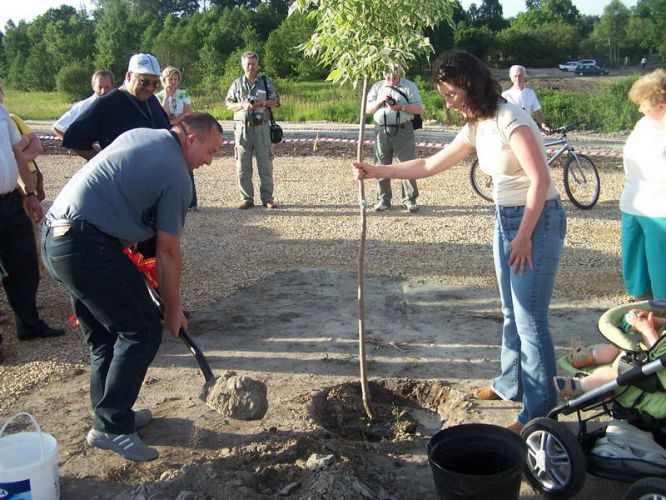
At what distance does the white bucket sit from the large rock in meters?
1.11

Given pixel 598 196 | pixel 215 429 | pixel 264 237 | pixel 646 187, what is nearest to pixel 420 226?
pixel 264 237

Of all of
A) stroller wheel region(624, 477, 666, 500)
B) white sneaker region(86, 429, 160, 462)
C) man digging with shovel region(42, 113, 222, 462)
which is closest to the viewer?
stroller wheel region(624, 477, 666, 500)

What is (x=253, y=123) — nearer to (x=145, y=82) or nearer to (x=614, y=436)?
(x=145, y=82)

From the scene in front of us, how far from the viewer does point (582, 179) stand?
34.8 feet

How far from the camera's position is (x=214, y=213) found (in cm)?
1077

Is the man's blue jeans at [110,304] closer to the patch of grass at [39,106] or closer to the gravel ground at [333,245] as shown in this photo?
the gravel ground at [333,245]

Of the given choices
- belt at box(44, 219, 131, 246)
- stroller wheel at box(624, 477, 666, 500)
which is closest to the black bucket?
stroller wheel at box(624, 477, 666, 500)

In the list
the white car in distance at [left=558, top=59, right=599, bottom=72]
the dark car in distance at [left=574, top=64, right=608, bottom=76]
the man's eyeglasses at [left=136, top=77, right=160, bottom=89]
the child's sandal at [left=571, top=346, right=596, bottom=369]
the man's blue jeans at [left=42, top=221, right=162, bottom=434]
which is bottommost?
the child's sandal at [left=571, top=346, right=596, bottom=369]

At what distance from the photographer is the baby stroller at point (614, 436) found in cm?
339

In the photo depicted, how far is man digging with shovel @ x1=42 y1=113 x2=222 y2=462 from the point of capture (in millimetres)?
3623

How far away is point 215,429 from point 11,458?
47.8 inches

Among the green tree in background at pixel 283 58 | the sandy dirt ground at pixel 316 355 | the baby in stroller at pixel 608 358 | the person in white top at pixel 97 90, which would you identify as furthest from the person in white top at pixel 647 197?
the green tree in background at pixel 283 58

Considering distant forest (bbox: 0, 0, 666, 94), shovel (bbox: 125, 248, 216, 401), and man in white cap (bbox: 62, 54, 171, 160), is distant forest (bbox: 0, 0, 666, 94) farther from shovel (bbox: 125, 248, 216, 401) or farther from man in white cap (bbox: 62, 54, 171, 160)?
shovel (bbox: 125, 248, 216, 401)

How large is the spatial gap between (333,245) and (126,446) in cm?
515
